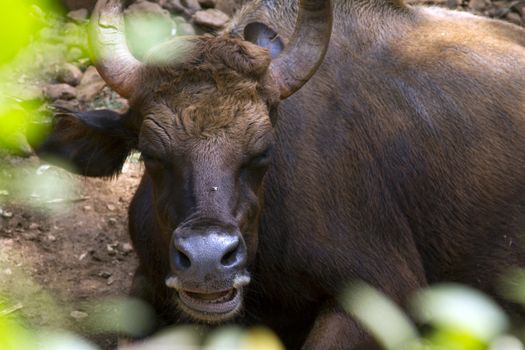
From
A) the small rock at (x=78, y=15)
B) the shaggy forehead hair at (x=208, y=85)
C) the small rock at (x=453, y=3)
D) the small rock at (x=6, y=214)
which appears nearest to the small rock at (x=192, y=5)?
the small rock at (x=78, y=15)

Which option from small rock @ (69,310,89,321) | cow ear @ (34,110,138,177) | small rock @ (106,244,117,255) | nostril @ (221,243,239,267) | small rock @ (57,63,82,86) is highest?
nostril @ (221,243,239,267)

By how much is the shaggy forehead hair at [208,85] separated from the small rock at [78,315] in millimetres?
2729

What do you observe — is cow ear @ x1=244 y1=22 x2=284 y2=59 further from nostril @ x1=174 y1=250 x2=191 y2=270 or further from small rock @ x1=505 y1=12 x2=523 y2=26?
small rock @ x1=505 y1=12 x2=523 y2=26

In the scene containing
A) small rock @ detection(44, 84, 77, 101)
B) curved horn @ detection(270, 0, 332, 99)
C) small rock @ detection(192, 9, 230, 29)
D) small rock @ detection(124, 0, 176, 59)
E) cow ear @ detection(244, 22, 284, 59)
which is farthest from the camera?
small rock @ detection(192, 9, 230, 29)

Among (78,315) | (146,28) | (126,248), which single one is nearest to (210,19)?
(126,248)

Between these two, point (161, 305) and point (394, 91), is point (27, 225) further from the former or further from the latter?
point (394, 91)

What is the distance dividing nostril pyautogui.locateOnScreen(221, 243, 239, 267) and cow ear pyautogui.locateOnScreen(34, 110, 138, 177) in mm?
1392

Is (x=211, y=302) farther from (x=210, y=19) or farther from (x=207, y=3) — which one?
(x=207, y=3)

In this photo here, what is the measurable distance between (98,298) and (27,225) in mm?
1149

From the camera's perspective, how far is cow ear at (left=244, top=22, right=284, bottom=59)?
6277mm

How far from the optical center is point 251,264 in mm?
5977

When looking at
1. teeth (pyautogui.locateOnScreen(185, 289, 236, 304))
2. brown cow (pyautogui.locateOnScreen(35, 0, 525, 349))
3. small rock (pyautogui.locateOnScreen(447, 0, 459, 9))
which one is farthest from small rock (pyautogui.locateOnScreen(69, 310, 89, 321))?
small rock (pyautogui.locateOnScreen(447, 0, 459, 9))

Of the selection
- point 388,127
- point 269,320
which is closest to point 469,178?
point 388,127

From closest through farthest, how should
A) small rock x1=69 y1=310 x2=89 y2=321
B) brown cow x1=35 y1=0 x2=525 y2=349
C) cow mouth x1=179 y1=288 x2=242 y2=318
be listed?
cow mouth x1=179 y1=288 x2=242 y2=318, brown cow x1=35 y1=0 x2=525 y2=349, small rock x1=69 y1=310 x2=89 y2=321
